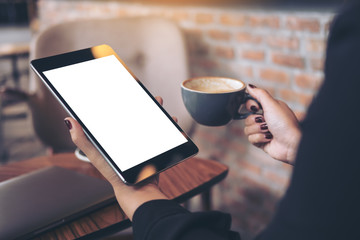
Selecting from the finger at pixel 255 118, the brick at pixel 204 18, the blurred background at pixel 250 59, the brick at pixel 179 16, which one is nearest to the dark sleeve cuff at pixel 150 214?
the finger at pixel 255 118

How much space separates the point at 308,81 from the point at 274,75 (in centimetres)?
13

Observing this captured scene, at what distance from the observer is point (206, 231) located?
49 centimetres

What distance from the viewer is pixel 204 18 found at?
1.39 meters

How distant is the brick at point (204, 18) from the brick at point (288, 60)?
33 centimetres

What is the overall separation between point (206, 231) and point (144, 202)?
118mm

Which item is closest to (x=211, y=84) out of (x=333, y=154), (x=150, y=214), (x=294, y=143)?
(x=294, y=143)

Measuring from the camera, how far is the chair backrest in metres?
1.31

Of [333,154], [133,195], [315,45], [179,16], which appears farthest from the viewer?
[179,16]

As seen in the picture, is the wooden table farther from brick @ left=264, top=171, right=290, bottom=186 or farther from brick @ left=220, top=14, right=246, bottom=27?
brick @ left=220, top=14, right=246, bottom=27

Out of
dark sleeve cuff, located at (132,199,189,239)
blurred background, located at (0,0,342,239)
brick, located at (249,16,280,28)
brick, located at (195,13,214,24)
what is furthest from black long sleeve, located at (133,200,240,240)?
brick, located at (195,13,214,24)

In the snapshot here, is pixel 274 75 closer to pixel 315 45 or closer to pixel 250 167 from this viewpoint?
pixel 315 45

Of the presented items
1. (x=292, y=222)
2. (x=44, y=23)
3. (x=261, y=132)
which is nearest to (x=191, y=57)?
(x=261, y=132)

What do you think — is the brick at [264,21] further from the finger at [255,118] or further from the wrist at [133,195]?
the wrist at [133,195]

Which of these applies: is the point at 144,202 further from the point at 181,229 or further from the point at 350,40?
the point at 350,40
